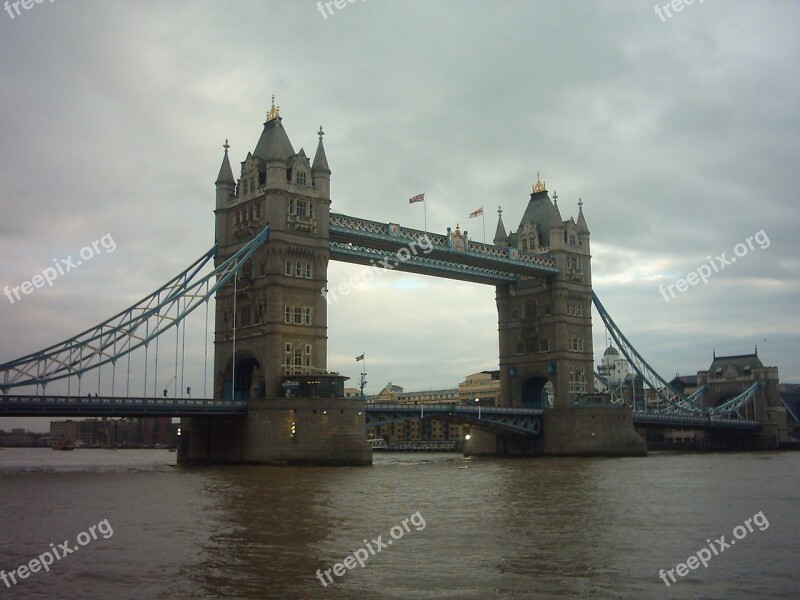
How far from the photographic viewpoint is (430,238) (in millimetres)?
94750

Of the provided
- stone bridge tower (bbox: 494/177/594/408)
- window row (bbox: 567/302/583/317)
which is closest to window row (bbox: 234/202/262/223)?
stone bridge tower (bbox: 494/177/594/408)

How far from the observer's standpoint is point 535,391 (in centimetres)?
11431

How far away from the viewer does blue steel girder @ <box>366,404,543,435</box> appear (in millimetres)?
86312

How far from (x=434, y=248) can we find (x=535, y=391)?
30252 mm

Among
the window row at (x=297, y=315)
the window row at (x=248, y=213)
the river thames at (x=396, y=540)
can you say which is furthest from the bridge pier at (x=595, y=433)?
the river thames at (x=396, y=540)

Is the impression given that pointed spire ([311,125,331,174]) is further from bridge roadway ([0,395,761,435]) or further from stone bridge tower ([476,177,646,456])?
stone bridge tower ([476,177,646,456])

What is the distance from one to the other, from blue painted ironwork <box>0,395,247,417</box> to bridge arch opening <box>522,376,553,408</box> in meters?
48.8

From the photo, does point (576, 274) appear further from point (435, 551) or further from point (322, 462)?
point (435, 551)

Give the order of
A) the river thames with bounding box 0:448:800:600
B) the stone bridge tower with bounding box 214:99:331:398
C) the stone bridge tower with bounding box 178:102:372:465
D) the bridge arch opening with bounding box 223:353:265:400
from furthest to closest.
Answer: the bridge arch opening with bounding box 223:353:265:400 → the stone bridge tower with bounding box 214:99:331:398 → the stone bridge tower with bounding box 178:102:372:465 → the river thames with bounding box 0:448:800:600

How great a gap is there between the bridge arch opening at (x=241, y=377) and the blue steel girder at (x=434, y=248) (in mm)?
14362

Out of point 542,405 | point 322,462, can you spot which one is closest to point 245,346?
point 322,462

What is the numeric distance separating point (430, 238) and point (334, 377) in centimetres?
2589

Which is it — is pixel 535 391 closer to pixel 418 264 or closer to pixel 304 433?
pixel 418 264

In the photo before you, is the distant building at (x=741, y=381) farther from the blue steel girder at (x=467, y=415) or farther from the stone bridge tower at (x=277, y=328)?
the stone bridge tower at (x=277, y=328)
